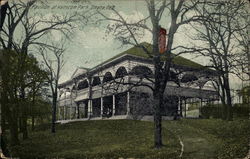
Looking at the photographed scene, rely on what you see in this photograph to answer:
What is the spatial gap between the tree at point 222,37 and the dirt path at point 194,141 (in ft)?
3.45

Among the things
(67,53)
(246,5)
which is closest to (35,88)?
(67,53)

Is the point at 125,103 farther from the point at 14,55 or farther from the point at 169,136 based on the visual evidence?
the point at 14,55

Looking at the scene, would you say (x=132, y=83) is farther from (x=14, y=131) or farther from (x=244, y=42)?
(x=14, y=131)

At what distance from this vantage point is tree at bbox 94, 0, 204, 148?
8758 mm

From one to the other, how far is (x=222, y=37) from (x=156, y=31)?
2018 millimetres

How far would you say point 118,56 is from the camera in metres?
9.18

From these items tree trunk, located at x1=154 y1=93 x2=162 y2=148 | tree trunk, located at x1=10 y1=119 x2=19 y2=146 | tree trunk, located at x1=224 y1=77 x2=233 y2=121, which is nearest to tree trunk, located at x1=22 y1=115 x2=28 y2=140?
tree trunk, located at x1=10 y1=119 x2=19 y2=146

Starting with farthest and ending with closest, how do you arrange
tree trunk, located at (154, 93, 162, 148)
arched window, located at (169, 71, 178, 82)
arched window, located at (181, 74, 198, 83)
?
arched window, located at (181, 74, 198, 83) < arched window, located at (169, 71, 178, 82) < tree trunk, located at (154, 93, 162, 148)

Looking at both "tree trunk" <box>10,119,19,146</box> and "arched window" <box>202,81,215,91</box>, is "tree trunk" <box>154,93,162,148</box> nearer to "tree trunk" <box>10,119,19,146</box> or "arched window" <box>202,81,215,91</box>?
"arched window" <box>202,81,215,91</box>

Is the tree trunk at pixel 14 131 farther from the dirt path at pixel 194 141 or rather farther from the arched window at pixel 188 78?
the arched window at pixel 188 78

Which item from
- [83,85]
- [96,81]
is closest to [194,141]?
[96,81]

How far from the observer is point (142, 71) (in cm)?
891

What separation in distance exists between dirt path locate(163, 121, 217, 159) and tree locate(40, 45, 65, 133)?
3.48 meters

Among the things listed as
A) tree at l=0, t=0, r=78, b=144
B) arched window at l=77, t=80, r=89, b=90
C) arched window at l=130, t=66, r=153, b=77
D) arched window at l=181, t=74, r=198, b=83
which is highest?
tree at l=0, t=0, r=78, b=144
